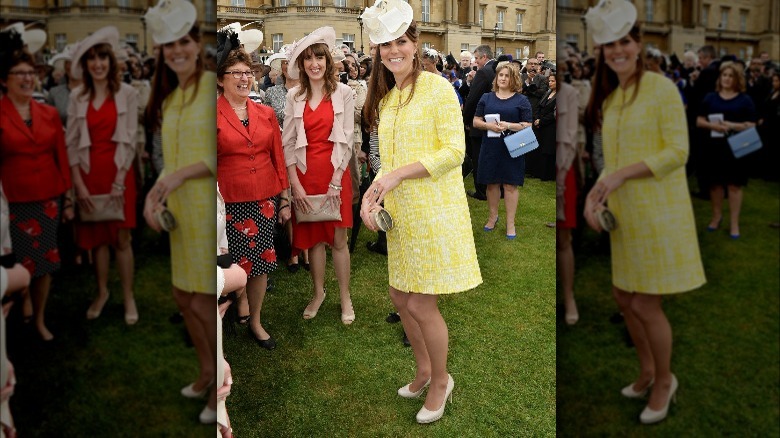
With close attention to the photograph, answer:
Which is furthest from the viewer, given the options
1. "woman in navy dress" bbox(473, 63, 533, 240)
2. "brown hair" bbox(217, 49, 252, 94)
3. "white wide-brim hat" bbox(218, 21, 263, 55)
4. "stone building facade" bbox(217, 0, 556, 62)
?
"woman in navy dress" bbox(473, 63, 533, 240)

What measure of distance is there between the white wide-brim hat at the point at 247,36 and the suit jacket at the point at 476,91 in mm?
2087

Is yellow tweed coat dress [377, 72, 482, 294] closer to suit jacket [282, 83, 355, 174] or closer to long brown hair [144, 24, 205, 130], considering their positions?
suit jacket [282, 83, 355, 174]

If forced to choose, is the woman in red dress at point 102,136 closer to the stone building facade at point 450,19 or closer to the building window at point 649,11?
the building window at point 649,11

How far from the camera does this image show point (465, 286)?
7.52 ft

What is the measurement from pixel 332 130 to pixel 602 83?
2.80 m

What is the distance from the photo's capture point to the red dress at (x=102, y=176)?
61cm

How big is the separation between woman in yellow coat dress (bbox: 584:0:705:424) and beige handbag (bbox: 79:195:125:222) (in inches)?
18.2

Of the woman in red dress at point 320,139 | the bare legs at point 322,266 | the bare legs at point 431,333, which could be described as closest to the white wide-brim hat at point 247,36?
the bare legs at point 431,333

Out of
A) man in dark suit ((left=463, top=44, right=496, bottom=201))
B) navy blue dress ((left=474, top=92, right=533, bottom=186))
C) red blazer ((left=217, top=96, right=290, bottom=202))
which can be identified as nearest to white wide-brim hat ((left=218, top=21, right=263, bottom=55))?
red blazer ((left=217, top=96, right=290, bottom=202))

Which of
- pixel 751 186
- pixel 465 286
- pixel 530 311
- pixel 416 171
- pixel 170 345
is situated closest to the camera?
pixel 751 186

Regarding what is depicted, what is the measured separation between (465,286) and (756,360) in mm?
1753

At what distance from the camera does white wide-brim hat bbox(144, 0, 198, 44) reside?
613 millimetres

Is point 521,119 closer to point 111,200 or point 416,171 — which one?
point 416,171

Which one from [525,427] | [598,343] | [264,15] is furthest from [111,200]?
[525,427]
